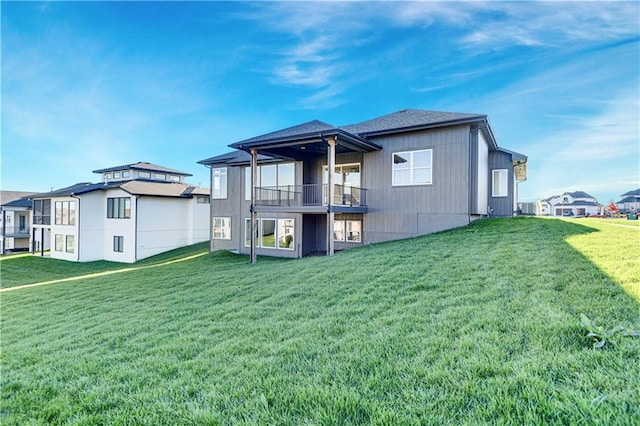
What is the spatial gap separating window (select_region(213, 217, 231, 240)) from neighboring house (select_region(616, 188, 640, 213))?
6604 cm

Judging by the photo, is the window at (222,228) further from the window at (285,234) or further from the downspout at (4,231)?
the downspout at (4,231)

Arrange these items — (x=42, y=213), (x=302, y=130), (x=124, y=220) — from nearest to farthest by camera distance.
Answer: (x=302, y=130)
(x=124, y=220)
(x=42, y=213)

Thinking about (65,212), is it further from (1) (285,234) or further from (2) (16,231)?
(1) (285,234)

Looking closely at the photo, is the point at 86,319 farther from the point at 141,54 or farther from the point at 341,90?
the point at 341,90

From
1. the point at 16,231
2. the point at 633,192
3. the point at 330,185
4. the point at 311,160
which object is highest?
the point at 633,192

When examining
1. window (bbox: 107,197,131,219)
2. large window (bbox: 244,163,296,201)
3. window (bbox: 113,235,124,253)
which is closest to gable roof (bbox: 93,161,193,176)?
window (bbox: 107,197,131,219)

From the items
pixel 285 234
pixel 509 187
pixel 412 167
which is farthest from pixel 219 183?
pixel 509 187

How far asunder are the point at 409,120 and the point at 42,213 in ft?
105

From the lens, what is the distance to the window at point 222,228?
18875 mm

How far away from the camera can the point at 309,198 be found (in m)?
16.1

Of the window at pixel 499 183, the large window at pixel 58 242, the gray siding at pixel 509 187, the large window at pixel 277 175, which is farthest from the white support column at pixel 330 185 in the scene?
the large window at pixel 58 242

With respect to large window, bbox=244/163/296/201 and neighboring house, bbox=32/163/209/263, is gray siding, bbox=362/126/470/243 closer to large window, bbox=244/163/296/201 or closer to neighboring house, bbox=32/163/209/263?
large window, bbox=244/163/296/201

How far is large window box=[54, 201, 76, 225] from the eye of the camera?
2381 cm

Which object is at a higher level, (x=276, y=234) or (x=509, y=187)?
(x=509, y=187)
